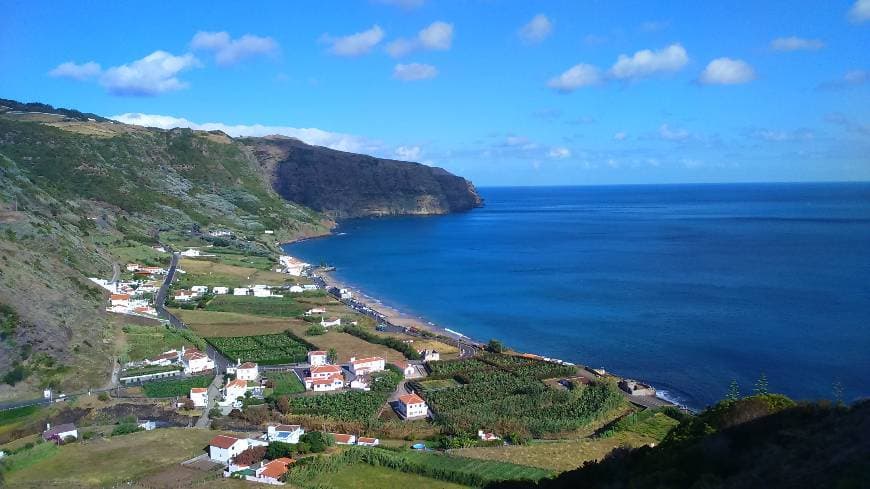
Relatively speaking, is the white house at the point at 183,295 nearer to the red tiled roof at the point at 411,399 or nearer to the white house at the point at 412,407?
the red tiled roof at the point at 411,399

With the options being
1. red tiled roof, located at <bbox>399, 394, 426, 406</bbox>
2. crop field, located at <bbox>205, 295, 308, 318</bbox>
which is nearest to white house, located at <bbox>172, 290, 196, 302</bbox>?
crop field, located at <bbox>205, 295, 308, 318</bbox>

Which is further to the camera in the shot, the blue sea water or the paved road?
the blue sea water

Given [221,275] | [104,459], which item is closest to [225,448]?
[104,459]

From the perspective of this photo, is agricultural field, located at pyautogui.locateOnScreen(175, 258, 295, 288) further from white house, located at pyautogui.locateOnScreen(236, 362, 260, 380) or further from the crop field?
white house, located at pyautogui.locateOnScreen(236, 362, 260, 380)

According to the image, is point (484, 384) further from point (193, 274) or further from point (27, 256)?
point (193, 274)

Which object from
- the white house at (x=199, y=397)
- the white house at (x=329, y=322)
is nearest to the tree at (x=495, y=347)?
the white house at (x=329, y=322)
